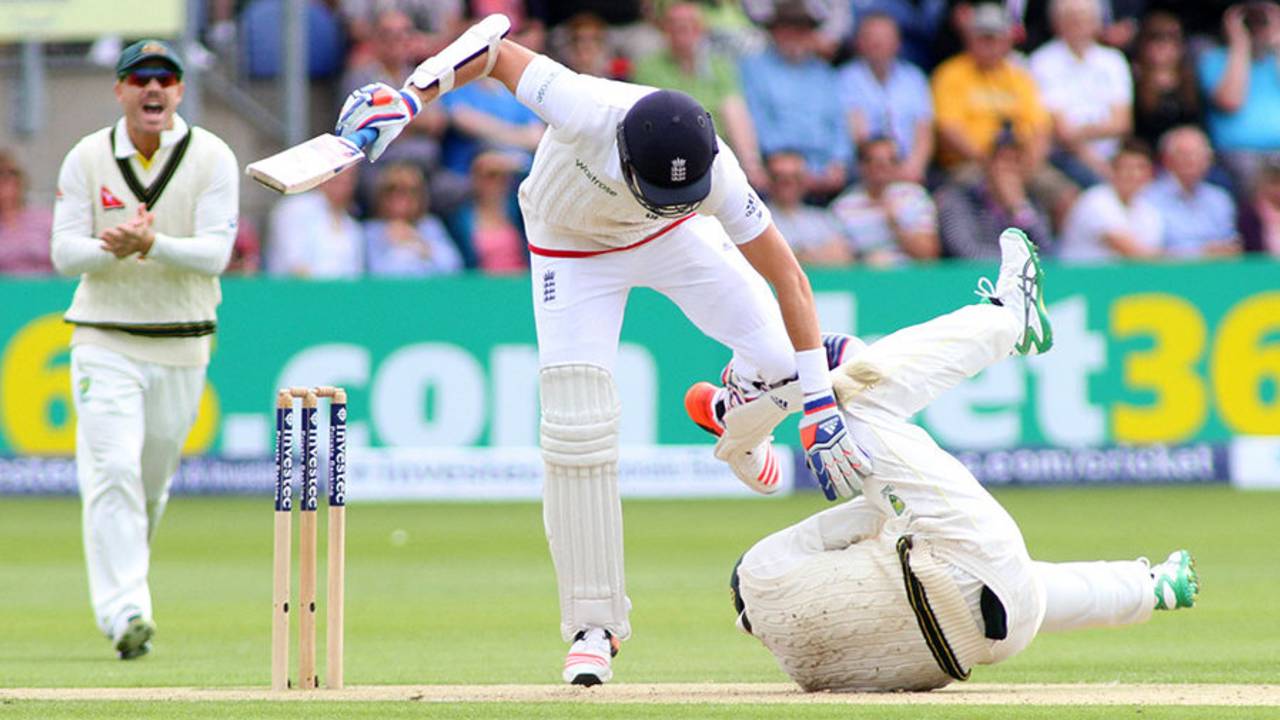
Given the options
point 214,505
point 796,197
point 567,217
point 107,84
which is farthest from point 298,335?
point 567,217

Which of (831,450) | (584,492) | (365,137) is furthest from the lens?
(584,492)

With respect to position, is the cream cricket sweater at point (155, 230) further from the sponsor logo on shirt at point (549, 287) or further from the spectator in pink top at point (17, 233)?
the spectator in pink top at point (17, 233)

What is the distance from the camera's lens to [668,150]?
5305 mm

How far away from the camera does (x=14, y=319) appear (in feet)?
41.5

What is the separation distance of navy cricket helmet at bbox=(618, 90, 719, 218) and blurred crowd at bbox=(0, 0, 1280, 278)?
7.72m

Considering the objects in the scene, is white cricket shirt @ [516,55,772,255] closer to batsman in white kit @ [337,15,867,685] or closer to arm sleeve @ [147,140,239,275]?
batsman in white kit @ [337,15,867,685]

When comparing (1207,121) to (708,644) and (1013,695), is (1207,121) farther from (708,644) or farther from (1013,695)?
(1013,695)

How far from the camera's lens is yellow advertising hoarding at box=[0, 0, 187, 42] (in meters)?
12.7

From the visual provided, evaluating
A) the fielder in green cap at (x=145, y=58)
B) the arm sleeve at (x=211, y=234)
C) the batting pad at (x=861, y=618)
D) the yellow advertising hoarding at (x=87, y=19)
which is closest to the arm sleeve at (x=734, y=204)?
the batting pad at (x=861, y=618)

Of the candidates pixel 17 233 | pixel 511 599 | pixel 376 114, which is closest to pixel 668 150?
pixel 376 114

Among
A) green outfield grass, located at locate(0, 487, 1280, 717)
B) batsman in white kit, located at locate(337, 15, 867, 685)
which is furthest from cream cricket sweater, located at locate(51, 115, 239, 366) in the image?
batsman in white kit, located at locate(337, 15, 867, 685)

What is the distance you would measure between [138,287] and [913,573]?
3091 mm

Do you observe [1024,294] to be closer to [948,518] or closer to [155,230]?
[948,518]

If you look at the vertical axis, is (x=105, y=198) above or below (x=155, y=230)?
above
